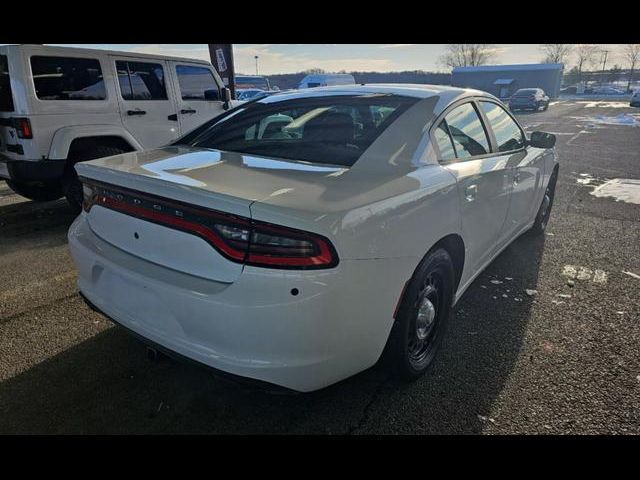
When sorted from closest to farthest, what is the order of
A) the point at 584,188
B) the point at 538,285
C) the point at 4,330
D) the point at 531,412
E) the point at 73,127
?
1. the point at 531,412
2. the point at 4,330
3. the point at 538,285
4. the point at 73,127
5. the point at 584,188

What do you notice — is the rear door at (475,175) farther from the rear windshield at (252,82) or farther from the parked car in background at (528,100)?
the rear windshield at (252,82)

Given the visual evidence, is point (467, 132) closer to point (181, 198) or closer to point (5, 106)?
point (181, 198)

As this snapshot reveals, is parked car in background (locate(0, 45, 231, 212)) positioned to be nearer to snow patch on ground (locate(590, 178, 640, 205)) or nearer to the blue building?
snow patch on ground (locate(590, 178, 640, 205))

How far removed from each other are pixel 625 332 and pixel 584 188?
16.7 ft

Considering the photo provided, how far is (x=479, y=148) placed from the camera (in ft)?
10.0

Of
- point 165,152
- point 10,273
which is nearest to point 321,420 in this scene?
point 165,152

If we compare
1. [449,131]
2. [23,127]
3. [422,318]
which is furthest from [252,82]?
[422,318]

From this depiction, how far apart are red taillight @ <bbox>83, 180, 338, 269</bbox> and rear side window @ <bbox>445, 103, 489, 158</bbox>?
147cm

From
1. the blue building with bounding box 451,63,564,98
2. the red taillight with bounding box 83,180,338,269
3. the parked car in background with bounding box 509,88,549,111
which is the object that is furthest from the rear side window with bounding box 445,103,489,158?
the blue building with bounding box 451,63,564,98

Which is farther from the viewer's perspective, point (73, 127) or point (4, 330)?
point (73, 127)

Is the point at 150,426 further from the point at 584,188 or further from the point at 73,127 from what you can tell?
the point at 584,188

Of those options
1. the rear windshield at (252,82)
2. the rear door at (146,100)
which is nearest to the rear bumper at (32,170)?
the rear door at (146,100)

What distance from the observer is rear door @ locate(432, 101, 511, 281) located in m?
2.60

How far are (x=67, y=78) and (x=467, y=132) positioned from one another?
467 centimetres
